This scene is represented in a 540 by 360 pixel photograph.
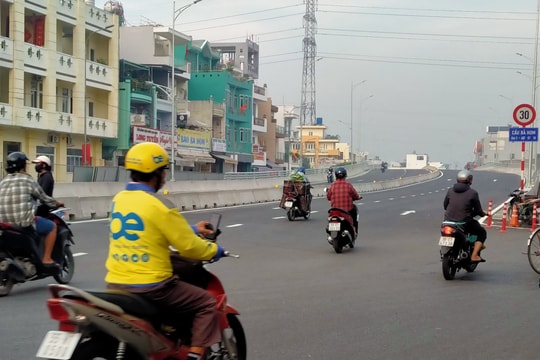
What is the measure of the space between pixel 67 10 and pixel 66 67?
3460 mm

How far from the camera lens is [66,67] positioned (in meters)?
40.9

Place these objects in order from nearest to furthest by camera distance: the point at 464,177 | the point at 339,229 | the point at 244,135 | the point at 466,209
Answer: the point at 466,209 < the point at 464,177 < the point at 339,229 < the point at 244,135

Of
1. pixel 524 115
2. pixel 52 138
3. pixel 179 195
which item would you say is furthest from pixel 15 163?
pixel 52 138

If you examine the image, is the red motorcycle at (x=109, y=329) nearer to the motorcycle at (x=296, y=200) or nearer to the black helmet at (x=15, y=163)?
the black helmet at (x=15, y=163)

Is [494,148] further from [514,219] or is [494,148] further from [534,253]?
[534,253]

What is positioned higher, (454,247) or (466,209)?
(466,209)

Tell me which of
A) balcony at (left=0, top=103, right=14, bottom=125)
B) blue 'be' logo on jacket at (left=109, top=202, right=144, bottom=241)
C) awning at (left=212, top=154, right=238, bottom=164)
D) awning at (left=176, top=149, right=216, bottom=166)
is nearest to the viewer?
blue 'be' logo on jacket at (left=109, top=202, right=144, bottom=241)

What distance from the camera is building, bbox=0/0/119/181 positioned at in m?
36.2

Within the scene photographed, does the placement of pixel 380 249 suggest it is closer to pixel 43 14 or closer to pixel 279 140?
pixel 43 14

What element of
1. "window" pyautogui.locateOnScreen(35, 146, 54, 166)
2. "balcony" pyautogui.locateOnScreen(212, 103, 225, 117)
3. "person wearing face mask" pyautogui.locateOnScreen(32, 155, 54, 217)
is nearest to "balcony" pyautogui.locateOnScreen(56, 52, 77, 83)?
"window" pyautogui.locateOnScreen(35, 146, 54, 166)

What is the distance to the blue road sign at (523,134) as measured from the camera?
2125cm

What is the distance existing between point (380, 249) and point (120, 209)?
36.9 feet

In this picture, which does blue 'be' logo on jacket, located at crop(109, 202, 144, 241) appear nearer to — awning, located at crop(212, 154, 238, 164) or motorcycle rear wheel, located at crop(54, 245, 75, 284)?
motorcycle rear wheel, located at crop(54, 245, 75, 284)

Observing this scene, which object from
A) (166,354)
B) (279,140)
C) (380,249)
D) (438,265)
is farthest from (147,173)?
(279,140)
